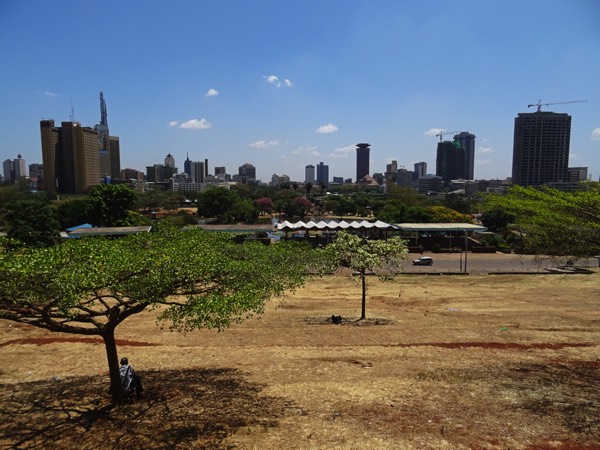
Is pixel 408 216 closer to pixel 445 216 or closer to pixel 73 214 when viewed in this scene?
pixel 445 216

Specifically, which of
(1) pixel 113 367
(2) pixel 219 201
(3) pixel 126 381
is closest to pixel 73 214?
(2) pixel 219 201

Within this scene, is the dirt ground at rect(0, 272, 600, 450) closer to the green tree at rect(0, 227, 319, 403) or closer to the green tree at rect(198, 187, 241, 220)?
the green tree at rect(0, 227, 319, 403)

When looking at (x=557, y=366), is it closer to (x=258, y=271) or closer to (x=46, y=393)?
(x=258, y=271)

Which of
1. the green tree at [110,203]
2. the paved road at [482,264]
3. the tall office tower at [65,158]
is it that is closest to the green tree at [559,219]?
the paved road at [482,264]

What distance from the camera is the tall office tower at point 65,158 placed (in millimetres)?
150500

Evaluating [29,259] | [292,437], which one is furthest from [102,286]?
[292,437]

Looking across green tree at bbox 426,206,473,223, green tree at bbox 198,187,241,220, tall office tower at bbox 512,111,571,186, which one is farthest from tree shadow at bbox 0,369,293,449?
tall office tower at bbox 512,111,571,186

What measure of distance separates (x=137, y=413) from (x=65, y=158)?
173 metres

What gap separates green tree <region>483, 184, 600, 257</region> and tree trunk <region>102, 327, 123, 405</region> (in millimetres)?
11308

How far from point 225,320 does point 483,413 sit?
6.60 metres

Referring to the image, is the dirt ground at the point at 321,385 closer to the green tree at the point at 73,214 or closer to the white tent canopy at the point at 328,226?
the white tent canopy at the point at 328,226

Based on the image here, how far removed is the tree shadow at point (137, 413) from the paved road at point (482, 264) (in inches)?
1153

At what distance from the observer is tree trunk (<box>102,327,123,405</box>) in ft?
31.7

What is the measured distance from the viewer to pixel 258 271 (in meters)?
10.0
